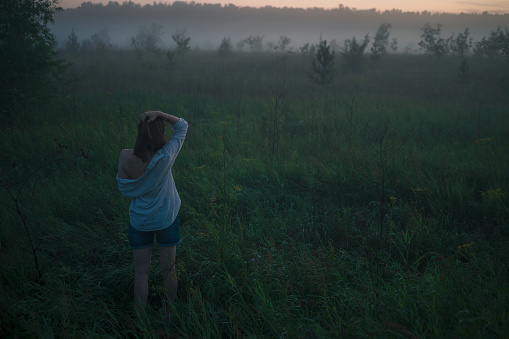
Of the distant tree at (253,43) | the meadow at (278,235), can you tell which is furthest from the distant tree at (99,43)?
the meadow at (278,235)

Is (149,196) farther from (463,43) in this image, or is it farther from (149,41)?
(149,41)

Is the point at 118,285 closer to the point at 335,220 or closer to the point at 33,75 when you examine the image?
the point at 335,220

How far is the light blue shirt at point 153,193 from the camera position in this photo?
2.43 m

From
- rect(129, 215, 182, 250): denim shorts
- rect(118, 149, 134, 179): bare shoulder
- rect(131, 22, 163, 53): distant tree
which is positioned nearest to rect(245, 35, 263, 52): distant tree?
rect(131, 22, 163, 53): distant tree

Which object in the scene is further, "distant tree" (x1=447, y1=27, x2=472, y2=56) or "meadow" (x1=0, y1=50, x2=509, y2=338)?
"distant tree" (x1=447, y1=27, x2=472, y2=56)

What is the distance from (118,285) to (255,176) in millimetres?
2815

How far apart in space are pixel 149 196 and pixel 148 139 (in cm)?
50

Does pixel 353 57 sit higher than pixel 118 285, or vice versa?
pixel 353 57

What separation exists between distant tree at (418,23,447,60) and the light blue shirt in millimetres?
30500

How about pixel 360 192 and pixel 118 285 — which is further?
pixel 360 192

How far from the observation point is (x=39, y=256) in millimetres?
3176

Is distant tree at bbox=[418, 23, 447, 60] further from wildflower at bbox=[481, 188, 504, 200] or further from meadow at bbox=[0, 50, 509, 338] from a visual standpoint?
wildflower at bbox=[481, 188, 504, 200]

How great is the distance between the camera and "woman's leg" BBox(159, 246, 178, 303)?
2.53 meters

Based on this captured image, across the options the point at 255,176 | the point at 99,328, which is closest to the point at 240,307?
the point at 99,328
